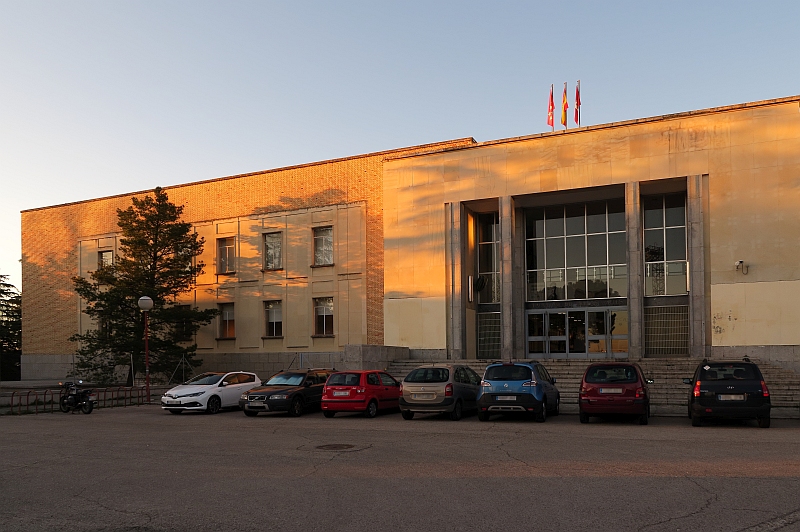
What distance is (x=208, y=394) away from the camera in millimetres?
23453

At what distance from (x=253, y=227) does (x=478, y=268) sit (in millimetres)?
12368

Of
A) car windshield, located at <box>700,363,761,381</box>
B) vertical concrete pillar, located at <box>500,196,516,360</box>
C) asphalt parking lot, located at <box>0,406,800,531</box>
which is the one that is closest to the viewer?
asphalt parking lot, located at <box>0,406,800,531</box>

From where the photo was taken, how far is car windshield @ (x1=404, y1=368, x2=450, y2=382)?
19.6 meters

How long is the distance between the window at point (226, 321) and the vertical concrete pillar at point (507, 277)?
1541 centimetres

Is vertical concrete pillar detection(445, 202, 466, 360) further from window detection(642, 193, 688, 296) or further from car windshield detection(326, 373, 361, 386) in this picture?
car windshield detection(326, 373, 361, 386)

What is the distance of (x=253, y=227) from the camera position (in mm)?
39656

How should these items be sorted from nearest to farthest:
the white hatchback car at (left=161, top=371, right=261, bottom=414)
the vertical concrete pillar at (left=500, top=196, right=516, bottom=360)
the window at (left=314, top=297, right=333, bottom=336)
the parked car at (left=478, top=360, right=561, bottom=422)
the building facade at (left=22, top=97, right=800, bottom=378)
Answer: the parked car at (left=478, top=360, right=561, bottom=422), the white hatchback car at (left=161, top=371, right=261, bottom=414), the building facade at (left=22, top=97, right=800, bottom=378), the vertical concrete pillar at (left=500, top=196, right=516, bottom=360), the window at (left=314, top=297, right=333, bottom=336)

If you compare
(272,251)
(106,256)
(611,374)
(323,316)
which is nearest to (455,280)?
(323,316)

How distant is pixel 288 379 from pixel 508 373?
→ 7.55 metres

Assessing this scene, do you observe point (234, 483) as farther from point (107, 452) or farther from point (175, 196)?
point (175, 196)

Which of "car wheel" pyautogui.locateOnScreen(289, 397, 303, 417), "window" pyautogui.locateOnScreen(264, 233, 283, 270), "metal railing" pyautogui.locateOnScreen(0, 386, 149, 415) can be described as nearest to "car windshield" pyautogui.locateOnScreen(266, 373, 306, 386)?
"car wheel" pyautogui.locateOnScreen(289, 397, 303, 417)

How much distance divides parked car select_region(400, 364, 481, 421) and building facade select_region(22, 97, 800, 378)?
1241 centimetres

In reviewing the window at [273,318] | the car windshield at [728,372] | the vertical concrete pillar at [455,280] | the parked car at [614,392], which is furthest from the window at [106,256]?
the car windshield at [728,372]

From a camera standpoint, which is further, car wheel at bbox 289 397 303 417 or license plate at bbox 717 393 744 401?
car wheel at bbox 289 397 303 417
